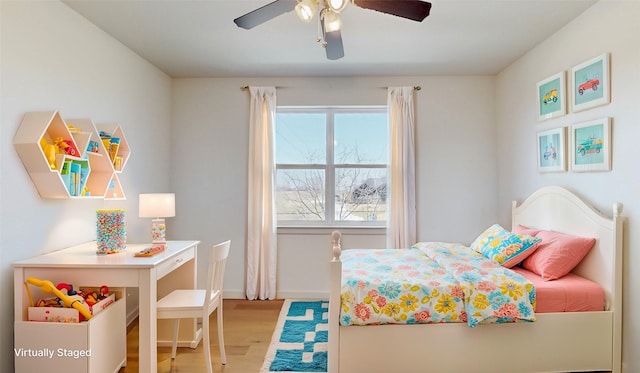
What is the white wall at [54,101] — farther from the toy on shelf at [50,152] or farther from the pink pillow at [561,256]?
the pink pillow at [561,256]

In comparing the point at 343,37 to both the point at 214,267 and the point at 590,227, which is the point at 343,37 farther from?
the point at 590,227

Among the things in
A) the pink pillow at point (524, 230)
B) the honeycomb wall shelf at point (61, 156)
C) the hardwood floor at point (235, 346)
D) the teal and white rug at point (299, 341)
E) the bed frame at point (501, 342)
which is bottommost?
the hardwood floor at point (235, 346)

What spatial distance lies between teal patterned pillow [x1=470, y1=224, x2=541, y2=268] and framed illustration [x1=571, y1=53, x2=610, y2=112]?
105 cm

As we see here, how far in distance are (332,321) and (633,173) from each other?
2.09 meters

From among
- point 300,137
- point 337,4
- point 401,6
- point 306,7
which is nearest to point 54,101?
point 306,7

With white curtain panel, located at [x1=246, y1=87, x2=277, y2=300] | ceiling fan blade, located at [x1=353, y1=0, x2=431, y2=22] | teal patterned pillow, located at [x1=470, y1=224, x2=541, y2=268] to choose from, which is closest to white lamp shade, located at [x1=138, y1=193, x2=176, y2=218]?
white curtain panel, located at [x1=246, y1=87, x2=277, y2=300]

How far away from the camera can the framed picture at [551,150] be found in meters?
2.85

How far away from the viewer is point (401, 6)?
1764 mm

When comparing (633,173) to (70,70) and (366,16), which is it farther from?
(70,70)

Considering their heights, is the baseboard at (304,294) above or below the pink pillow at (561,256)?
below

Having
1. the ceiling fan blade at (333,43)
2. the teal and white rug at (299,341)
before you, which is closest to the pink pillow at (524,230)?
the teal and white rug at (299,341)

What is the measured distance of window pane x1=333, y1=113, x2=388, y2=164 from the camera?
13.6ft

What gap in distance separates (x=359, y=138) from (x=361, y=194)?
661mm

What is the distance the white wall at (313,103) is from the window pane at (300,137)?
0.66 feet
